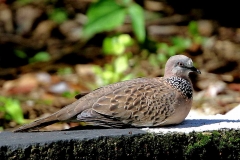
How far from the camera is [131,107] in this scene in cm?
511

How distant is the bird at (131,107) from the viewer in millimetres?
5086

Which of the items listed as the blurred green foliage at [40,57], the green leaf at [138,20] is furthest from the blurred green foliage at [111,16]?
the blurred green foliage at [40,57]

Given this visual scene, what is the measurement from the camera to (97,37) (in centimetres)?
1012

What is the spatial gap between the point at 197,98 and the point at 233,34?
8.57 feet

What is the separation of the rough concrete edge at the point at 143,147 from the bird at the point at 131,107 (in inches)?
10.4

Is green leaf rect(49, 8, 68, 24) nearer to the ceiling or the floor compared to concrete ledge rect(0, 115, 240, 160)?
nearer to the ceiling

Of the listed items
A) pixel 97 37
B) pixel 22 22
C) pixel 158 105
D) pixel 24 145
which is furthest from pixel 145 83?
pixel 22 22

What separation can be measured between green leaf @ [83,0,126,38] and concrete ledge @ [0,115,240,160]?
354cm

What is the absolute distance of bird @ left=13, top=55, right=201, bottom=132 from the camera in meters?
5.09

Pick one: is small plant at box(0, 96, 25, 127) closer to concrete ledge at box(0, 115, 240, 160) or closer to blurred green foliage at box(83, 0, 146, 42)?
blurred green foliage at box(83, 0, 146, 42)

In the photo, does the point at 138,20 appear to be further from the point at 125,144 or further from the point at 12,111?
the point at 125,144

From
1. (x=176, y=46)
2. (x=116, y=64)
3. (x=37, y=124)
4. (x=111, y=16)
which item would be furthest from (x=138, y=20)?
(x=37, y=124)

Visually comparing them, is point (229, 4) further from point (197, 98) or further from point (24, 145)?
point (24, 145)

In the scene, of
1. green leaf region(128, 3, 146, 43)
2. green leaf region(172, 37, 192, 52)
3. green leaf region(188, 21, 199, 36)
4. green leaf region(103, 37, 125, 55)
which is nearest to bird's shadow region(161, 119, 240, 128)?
green leaf region(128, 3, 146, 43)
